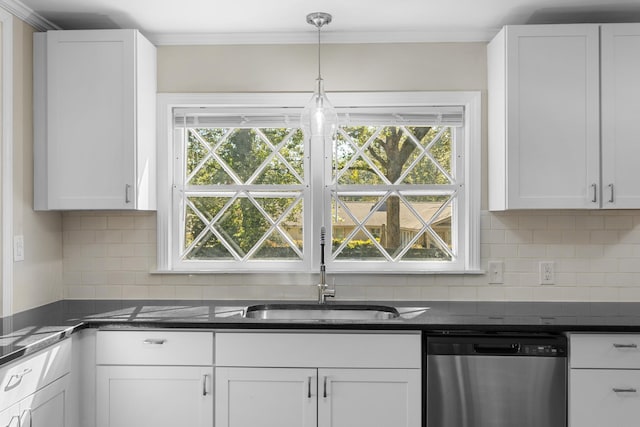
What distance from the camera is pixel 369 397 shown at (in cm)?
249

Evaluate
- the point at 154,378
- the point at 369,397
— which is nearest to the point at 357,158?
the point at 369,397

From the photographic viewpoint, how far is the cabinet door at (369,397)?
248cm

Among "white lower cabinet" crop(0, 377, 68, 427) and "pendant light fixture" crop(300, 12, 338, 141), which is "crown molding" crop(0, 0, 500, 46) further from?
"white lower cabinet" crop(0, 377, 68, 427)

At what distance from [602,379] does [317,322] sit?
1264 millimetres

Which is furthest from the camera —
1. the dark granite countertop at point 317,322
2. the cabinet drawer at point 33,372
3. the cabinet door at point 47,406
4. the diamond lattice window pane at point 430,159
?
the diamond lattice window pane at point 430,159

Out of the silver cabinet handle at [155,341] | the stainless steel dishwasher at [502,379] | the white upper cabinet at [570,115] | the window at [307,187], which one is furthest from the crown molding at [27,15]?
the stainless steel dishwasher at [502,379]

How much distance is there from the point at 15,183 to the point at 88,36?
0.82 meters

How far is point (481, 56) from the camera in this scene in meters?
3.13

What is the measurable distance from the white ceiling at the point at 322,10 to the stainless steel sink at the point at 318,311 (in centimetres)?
147

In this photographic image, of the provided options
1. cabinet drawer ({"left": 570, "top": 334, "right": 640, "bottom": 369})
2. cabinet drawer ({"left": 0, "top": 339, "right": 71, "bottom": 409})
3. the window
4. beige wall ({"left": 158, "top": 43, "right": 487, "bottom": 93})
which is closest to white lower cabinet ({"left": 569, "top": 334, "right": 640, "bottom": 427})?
cabinet drawer ({"left": 570, "top": 334, "right": 640, "bottom": 369})

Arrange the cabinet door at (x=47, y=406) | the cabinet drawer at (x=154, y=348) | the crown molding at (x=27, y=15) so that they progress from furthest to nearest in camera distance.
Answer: the crown molding at (x=27, y=15) → the cabinet drawer at (x=154, y=348) → the cabinet door at (x=47, y=406)

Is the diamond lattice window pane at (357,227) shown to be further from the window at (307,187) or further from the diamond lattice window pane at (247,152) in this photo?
the diamond lattice window pane at (247,152)

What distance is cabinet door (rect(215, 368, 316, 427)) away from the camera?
98.3 inches

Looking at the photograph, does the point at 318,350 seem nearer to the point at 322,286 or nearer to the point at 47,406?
the point at 322,286
